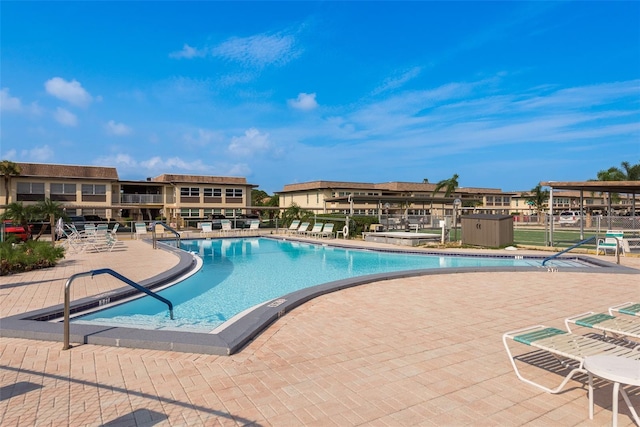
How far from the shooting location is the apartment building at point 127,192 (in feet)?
97.3

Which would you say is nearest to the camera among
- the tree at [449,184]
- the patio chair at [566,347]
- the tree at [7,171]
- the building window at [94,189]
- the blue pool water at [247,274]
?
the patio chair at [566,347]

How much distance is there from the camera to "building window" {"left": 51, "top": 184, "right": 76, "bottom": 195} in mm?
30294

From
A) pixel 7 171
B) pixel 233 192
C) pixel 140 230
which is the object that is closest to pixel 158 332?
pixel 140 230

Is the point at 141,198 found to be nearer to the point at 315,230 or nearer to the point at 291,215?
the point at 291,215

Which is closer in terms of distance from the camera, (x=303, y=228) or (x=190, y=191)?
(x=303, y=228)

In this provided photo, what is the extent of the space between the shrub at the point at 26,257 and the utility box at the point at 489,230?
15.5 metres

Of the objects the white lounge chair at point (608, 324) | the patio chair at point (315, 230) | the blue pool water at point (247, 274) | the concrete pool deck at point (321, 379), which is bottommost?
the blue pool water at point (247, 274)

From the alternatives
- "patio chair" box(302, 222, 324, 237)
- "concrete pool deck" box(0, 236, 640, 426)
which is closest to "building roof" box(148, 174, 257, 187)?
"patio chair" box(302, 222, 324, 237)

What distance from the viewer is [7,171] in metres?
27.8

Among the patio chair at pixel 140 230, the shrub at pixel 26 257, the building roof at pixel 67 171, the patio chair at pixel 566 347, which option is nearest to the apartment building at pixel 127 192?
the building roof at pixel 67 171

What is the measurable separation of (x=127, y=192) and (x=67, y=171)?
255 inches

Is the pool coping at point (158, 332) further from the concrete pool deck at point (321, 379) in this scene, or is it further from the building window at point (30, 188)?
the building window at point (30, 188)

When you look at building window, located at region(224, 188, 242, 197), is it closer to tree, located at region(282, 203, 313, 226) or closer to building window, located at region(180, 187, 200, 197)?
building window, located at region(180, 187, 200, 197)

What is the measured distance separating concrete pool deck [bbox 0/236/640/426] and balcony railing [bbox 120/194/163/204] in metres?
30.3
